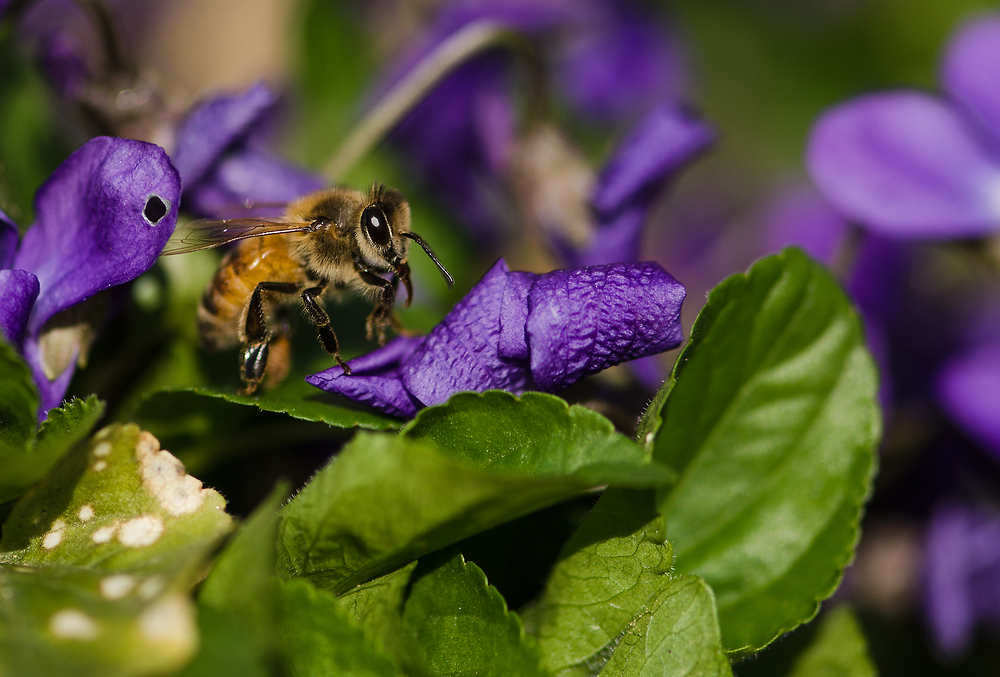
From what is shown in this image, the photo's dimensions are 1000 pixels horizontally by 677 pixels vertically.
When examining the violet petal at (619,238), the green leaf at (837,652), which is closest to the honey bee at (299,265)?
the violet petal at (619,238)

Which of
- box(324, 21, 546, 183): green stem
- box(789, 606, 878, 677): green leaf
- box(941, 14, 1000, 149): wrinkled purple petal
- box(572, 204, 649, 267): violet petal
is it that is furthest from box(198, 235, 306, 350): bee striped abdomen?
box(941, 14, 1000, 149): wrinkled purple petal

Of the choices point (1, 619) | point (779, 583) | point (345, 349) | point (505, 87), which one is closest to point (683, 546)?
point (779, 583)

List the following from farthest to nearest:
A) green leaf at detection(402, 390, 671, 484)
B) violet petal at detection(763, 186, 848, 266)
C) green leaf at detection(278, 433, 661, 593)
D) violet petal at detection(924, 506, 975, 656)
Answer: violet petal at detection(763, 186, 848, 266) → violet petal at detection(924, 506, 975, 656) → green leaf at detection(402, 390, 671, 484) → green leaf at detection(278, 433, 661, 593)

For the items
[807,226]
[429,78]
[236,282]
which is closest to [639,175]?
[429,78]

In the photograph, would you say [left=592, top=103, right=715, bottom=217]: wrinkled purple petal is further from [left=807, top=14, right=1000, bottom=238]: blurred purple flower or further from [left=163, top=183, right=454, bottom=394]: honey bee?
[left=163, top=183, right=454, bottom=394]: honey bee

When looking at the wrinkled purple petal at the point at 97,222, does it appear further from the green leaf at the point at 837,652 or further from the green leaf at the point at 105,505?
the green leaf at the point at 837,652

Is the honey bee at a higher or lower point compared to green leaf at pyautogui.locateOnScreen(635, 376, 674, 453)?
higher

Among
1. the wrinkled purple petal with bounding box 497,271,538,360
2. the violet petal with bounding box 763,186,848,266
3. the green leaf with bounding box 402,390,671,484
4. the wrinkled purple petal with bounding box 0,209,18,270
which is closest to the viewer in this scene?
the green leaf with bounding box 402,390,671,484
